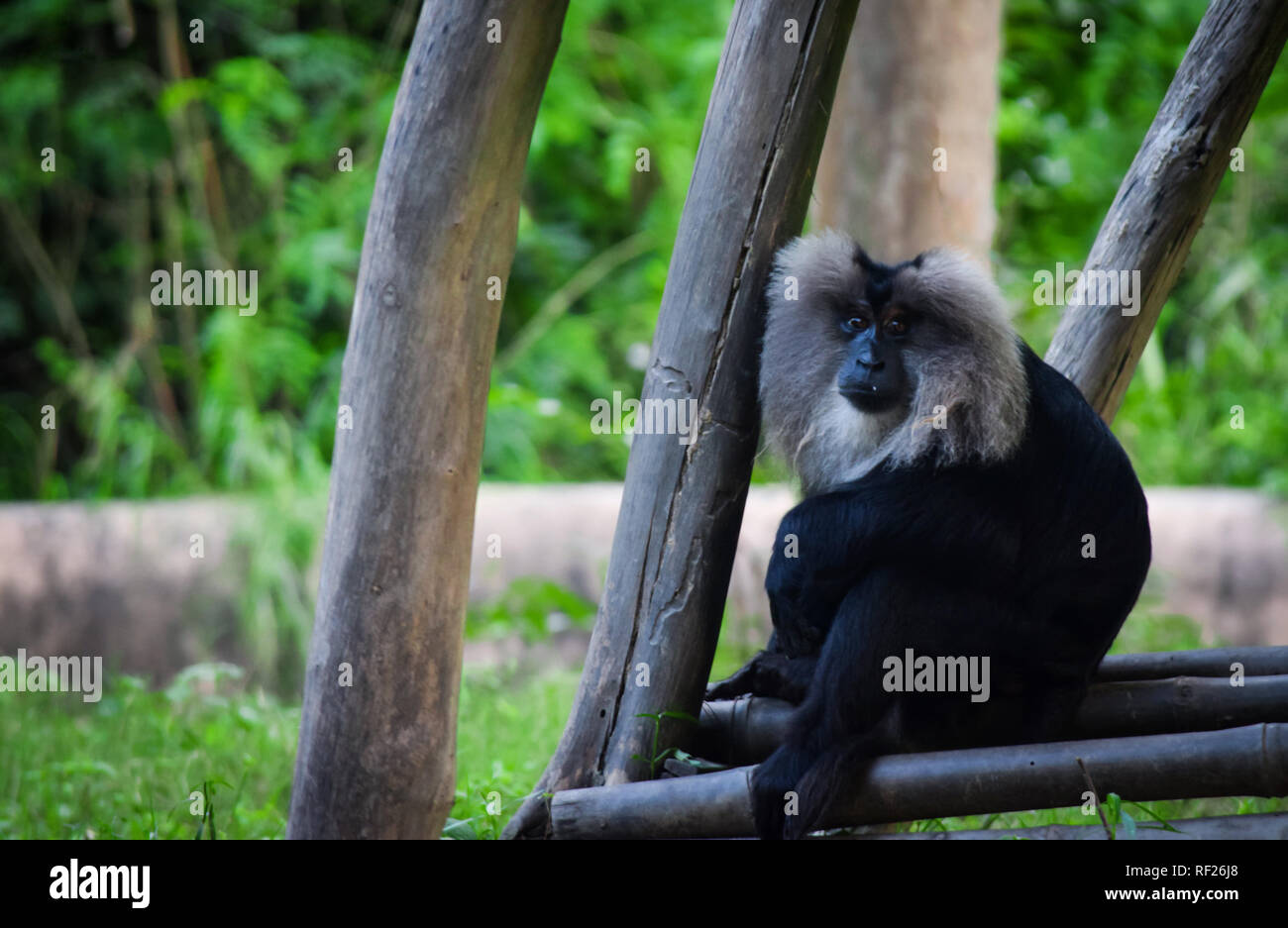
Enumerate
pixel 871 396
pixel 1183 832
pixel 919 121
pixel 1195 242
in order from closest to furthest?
1. pixel 1183 832
2. pixel 871 396
3. pixel 919 121
4. pixel 1195 242

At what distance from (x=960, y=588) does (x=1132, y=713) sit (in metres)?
0.59

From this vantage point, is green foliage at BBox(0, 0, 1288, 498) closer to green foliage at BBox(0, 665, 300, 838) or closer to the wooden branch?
green foliage at BBox(0, 665, 300, 838)

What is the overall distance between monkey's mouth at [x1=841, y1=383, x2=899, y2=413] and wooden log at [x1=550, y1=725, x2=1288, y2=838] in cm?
86

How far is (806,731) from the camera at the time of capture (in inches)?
113

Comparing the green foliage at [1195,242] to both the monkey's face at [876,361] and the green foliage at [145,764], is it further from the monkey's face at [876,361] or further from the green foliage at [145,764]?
the green foliage at [145,764]

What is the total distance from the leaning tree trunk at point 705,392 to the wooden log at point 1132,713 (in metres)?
0.15

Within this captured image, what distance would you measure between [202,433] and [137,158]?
191cm

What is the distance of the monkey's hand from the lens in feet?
10.5

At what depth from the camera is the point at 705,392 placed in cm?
315
